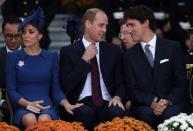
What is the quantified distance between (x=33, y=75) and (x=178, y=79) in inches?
57.4

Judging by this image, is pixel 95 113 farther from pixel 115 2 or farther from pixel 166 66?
pixel 115 2

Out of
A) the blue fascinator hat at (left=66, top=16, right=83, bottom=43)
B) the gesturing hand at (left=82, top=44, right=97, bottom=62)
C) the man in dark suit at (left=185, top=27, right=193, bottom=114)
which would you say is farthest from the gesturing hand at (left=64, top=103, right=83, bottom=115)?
the man in dark suit at (left=185, top=27, right=193, bottom=114)

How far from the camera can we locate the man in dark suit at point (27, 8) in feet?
36.3

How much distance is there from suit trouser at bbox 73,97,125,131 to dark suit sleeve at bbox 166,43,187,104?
0.57m

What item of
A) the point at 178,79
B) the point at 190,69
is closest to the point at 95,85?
the point at 178,79

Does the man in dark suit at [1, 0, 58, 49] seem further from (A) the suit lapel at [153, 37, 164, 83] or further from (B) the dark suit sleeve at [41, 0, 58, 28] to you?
(A) the suit lapel at [153, 37, 164, 83]

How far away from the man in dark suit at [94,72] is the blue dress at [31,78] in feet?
0.58

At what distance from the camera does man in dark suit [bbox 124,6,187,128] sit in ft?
27.0

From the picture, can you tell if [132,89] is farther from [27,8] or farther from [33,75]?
[27,8]

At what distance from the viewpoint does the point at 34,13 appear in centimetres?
822

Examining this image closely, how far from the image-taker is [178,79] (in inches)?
326

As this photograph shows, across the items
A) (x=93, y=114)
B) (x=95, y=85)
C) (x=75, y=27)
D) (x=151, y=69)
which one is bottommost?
(x=93, y=114)

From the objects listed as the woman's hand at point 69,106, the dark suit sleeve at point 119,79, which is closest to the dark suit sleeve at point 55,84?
the woman's hand at point 69,106

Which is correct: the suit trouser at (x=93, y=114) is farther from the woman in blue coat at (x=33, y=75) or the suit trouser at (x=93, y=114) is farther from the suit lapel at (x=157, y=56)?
the suit lapel at (x=157, y=56)
